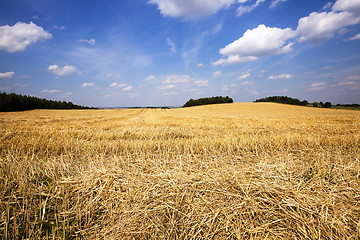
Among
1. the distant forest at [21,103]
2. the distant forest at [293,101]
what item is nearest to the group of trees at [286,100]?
the distant forest at [293,101]

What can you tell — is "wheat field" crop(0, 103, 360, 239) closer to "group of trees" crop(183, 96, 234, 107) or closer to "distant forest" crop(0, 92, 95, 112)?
"distant forest" crop(0, 92, 95, 112)

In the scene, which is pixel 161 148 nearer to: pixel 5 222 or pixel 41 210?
pixel 41 210

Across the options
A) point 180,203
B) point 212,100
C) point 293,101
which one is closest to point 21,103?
point 180,203

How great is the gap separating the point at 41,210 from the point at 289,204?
11.1 ft

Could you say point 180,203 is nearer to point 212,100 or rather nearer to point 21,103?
point 21,103

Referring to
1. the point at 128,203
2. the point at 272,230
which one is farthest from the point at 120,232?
the point at 272,230

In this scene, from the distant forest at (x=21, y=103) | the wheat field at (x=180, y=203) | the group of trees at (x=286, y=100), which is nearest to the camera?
the wheat field at (x=180, y=203)

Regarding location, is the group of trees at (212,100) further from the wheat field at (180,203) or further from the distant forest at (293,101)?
the wheat field at (180,203)

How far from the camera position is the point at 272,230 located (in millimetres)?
1760

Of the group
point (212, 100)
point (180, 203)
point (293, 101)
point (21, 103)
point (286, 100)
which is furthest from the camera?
point (212, 100)

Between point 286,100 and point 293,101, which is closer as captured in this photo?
point 293,101

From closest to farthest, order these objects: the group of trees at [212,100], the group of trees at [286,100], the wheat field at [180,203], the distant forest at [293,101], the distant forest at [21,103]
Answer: the wheat field at [180,203], the distant forest at [21,103], the distant forest at [293,101], the group of trees at [286,100], the group of trees at [212,100]

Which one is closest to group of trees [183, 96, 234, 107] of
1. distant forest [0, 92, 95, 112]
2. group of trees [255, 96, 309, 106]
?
group of trees [255, 96, 309, 106]

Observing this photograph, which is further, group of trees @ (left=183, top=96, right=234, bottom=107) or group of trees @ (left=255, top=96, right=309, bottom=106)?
group of trees @ (left=183, top=96, right=234, bottom=107)
